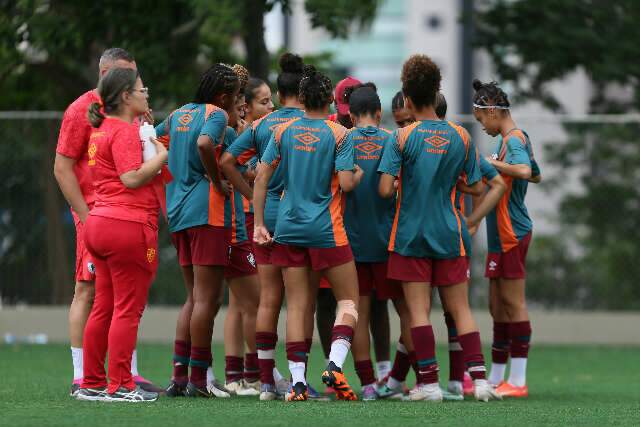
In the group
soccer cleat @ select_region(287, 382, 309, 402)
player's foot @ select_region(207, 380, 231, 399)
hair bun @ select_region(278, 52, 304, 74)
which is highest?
hair bun @ select_region(278, 52, 304, 74)

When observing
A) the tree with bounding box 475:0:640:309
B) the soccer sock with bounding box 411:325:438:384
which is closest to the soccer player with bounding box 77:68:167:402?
the soccer sock with bounding box 411:325:438:384

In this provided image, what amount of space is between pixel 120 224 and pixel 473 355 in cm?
235

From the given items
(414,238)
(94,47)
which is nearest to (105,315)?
(414,238)

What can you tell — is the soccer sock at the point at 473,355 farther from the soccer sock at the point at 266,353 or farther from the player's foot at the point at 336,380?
the soccer sock at the point at 266,353

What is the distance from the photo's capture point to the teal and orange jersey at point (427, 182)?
8273 mm

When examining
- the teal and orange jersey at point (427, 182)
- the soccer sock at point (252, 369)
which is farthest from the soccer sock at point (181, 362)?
the teal and orange jersey at point (427, 182)

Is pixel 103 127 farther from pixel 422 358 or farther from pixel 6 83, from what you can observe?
pixel 6 83

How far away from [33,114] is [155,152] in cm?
751

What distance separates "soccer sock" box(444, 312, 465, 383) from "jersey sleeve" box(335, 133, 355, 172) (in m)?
1.53

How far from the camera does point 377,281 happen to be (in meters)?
8.78

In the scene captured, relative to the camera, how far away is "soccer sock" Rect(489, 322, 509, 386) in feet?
31.4

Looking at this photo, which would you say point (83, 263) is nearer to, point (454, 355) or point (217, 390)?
point (217, 390)

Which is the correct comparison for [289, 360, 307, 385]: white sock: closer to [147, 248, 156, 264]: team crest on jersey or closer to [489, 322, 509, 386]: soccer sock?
[147, 248, 156, 264]: team crest on jersey

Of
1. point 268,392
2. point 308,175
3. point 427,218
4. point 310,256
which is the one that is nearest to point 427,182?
point 427,218
